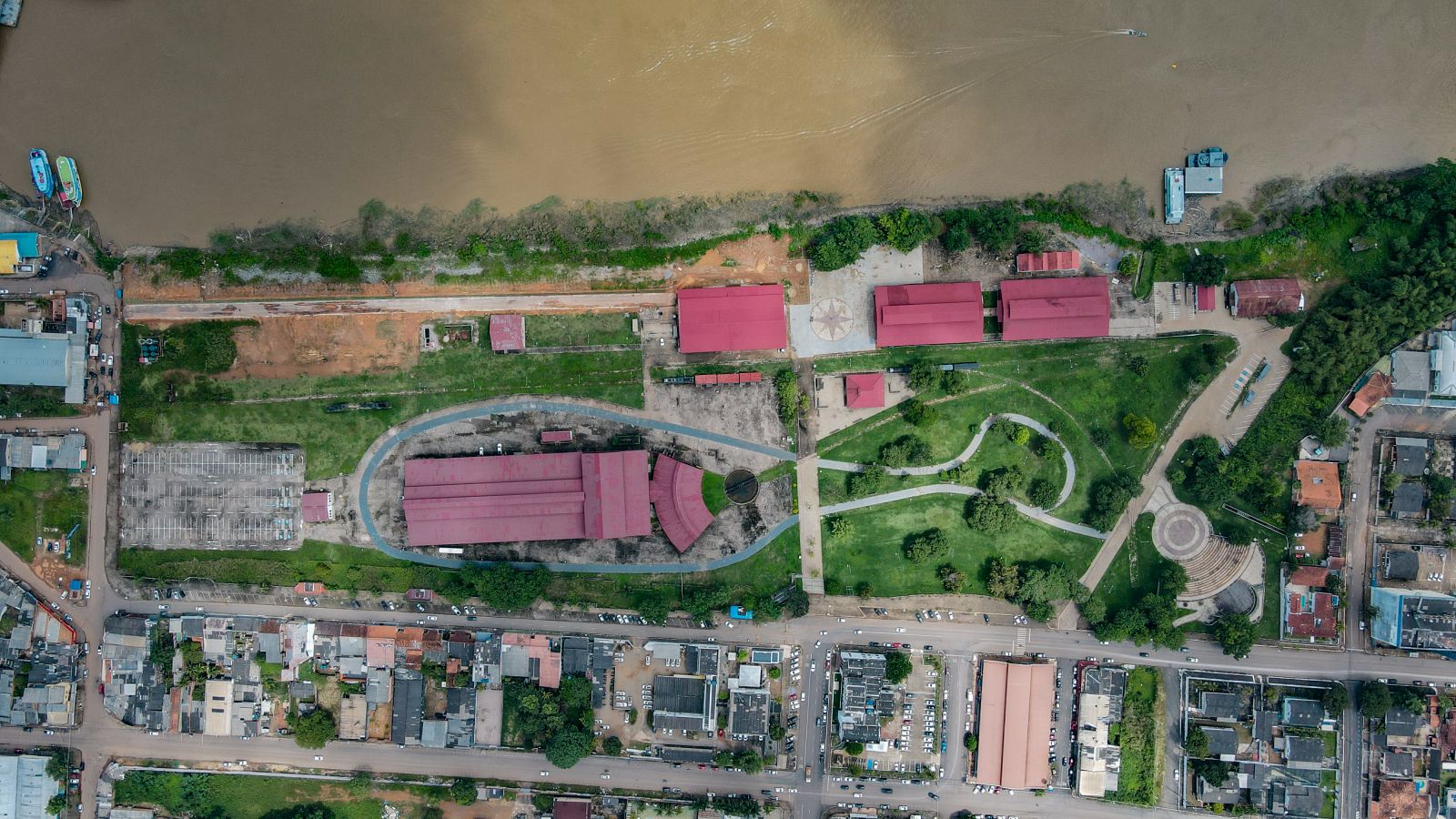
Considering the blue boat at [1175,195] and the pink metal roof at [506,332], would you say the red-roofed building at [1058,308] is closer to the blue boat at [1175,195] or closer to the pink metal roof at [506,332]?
the blue boat at [1175,195]

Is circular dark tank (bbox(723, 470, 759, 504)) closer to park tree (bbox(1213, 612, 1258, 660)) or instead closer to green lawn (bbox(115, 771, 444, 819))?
green lawn (bbox(115, 771, 444, 819))

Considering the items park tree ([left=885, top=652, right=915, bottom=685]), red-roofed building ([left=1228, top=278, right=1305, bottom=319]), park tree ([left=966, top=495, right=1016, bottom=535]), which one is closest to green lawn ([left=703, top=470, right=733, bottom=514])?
park tree ([left=885, top=652, right=915, bottom=685])

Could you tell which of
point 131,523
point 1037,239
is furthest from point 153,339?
point 1037,239

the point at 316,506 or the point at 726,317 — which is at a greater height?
the point at 726,317

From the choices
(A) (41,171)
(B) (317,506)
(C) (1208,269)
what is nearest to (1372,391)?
(C) (1208,269)

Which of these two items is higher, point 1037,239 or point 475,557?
point 1037,239

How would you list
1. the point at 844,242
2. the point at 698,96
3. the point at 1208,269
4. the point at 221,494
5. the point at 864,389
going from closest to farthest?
1. the point at 1208,269
2. the point at 844,242
3. the point at 864,389
4. the point at 698,96
5. the point at 221,494

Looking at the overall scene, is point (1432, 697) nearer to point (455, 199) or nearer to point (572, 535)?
point (572, 535)

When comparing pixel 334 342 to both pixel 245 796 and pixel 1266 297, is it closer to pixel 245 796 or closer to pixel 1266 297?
pixel 245 796
